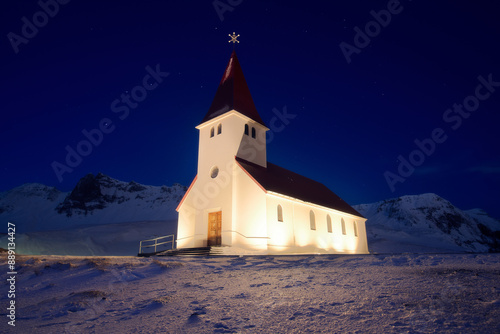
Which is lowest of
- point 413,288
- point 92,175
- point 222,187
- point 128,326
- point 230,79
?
point 128,326

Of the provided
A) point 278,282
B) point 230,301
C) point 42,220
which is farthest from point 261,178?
point 42,220

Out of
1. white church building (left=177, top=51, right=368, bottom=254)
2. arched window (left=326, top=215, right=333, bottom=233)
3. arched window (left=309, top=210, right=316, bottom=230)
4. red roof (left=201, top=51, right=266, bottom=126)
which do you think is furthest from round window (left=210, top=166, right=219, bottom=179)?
arched window (left=326, top=215, right=333, bottom=233)

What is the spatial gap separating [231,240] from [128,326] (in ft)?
48.3

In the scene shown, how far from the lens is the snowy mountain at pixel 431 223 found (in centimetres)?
7069

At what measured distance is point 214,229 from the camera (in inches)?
832

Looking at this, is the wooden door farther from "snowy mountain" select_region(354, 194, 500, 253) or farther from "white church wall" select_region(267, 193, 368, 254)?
"snowy mountain" select_region(354, 194, 500, 253)

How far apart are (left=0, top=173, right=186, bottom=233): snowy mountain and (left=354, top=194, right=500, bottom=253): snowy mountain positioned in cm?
5800

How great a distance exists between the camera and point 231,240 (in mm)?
19406

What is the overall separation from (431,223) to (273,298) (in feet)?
291

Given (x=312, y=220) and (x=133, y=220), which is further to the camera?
(x=133, y=220)

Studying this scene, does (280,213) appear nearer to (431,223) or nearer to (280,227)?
(280,227)

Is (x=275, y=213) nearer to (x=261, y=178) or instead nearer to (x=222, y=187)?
(x=261, y=178)

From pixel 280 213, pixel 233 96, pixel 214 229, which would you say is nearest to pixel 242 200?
pixel 280 213

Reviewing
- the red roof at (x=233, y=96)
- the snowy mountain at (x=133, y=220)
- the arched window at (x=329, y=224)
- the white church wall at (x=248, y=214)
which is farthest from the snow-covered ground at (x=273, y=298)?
the snowy mountain at (x=133, y=220)
